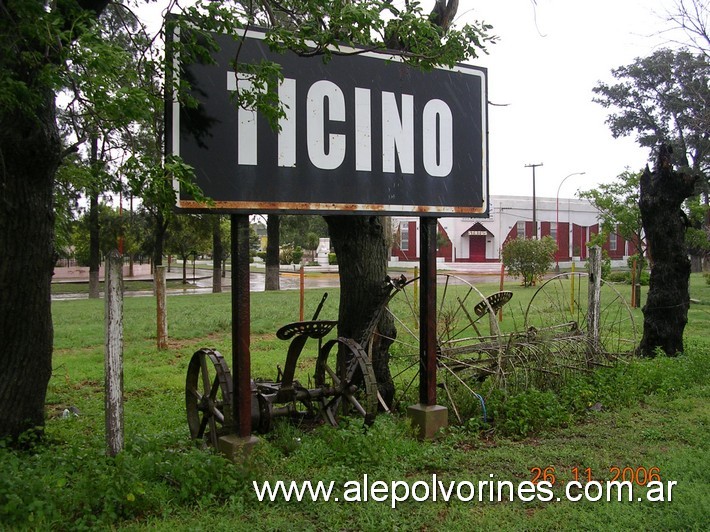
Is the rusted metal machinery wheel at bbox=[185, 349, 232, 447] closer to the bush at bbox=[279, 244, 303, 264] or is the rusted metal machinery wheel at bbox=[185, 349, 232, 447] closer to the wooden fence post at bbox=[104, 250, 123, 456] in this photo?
the wooden fence post at bbox=[104, 250, 123, 456]

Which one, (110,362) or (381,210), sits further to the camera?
(381,210)

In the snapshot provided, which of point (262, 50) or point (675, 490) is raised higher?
point (262, 50)

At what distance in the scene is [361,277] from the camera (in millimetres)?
7465

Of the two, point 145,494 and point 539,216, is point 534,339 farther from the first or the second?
point 539,216

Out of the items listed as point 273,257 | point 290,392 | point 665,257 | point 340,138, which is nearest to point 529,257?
point 273,257

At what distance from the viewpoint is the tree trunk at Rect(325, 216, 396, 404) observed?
745cm

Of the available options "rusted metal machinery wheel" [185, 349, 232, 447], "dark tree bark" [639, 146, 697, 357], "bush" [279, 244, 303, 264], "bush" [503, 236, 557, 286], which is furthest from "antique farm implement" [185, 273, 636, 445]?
"bush" [279, 244, 303, 264]

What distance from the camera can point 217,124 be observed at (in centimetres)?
509

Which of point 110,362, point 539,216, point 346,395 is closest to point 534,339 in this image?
point 346,395

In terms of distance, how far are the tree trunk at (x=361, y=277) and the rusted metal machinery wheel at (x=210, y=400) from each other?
1.94m

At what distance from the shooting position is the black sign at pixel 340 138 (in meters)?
5.07

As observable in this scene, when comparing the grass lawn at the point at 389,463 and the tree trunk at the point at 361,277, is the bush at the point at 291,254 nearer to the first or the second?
the grass lawn at the point at 389,463

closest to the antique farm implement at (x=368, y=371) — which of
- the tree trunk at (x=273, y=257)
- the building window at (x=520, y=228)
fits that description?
the tree trunk at (x=273, y=257)

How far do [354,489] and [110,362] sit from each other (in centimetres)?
194
